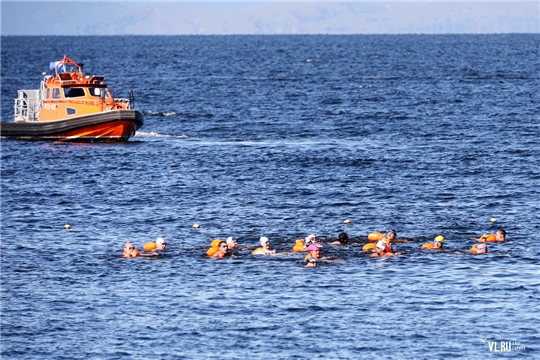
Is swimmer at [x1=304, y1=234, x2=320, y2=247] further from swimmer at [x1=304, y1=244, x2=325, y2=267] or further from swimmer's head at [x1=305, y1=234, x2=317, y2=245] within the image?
swimmer at [x1=304, y1=244, x2=325, y2=267]

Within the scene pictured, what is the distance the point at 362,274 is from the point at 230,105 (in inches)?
1854

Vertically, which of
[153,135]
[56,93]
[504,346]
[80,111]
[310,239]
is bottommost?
[504,346]

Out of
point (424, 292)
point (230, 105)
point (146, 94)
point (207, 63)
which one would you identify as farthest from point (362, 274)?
point (207, 63)

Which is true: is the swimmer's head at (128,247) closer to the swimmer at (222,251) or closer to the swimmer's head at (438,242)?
the swimmer at (222,251)

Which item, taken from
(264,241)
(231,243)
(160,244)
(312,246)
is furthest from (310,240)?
(160,244)

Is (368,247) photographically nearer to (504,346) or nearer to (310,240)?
(310,240)

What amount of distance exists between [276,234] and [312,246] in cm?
360

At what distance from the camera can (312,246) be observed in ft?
83.5

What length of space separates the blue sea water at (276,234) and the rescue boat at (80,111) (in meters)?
0.90

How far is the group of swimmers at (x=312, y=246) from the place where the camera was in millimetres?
25773

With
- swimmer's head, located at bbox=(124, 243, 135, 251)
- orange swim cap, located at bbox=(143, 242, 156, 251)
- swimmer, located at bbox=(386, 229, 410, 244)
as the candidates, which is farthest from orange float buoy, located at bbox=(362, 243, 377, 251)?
swimmer's head, located at bbox=(124, 243, 135, 251)

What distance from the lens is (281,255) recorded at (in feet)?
86.5

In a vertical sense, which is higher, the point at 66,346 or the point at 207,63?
the point at 207,63

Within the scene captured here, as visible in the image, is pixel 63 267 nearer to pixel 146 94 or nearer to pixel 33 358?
pixel 33 358
